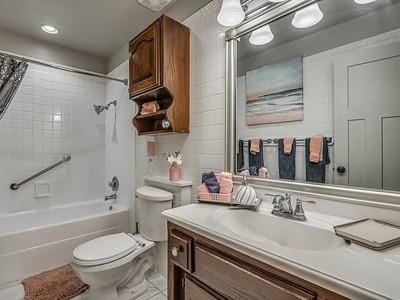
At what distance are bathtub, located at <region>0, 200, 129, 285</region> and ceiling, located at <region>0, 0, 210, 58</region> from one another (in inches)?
76.1

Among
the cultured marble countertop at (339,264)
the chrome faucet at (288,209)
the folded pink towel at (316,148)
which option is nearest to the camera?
the cultured marble countertop at (339,264)

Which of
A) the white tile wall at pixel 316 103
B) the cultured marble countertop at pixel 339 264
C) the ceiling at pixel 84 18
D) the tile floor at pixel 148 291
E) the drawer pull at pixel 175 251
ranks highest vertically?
the ceiling at pixel 84 18

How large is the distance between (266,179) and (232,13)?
0.98m

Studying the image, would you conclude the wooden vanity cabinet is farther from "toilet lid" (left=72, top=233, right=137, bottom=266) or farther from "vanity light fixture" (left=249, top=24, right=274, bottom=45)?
"vanity light fixture" (left=249, top=24, right=274, bottom=45)

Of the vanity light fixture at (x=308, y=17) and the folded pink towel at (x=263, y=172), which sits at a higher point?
the vanity light fixture at (x=308, y=17)

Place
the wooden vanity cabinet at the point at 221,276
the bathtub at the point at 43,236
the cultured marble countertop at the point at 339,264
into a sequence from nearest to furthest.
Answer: the cultured marble countertop at the point at 339,264
the wooden vanity cabinet at the point at 221,276
the bathtub at the point at 43,236

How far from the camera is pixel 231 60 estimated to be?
1433mm

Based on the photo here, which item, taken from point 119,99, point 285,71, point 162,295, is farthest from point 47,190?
point 285,71

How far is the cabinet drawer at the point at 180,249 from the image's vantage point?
985mm

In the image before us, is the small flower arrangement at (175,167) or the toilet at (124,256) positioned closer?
the toilet at (124,256)

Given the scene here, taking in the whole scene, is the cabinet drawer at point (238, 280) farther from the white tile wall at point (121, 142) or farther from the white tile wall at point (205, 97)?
the white tile wall at point (121, 142)

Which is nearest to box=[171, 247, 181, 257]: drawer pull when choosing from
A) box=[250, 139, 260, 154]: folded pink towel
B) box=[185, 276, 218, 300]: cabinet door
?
box=[185, 276, 218, 300]: cabinet door

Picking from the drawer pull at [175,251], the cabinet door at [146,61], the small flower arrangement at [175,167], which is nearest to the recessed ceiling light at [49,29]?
the cabinet door at [146,61]

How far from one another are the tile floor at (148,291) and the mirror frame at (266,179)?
113cm
